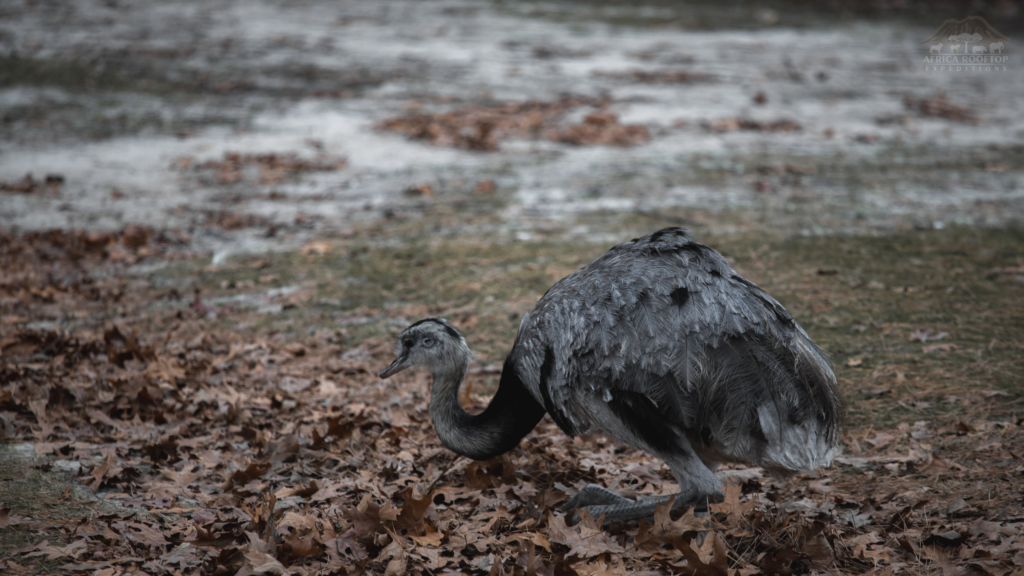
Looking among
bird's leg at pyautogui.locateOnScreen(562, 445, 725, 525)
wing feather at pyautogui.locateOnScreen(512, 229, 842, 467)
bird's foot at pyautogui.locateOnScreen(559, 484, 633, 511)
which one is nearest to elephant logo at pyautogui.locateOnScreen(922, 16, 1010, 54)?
wing feather at pyautogui.locateOnScreen(512, 229, 842, 467)

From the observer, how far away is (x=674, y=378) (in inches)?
164

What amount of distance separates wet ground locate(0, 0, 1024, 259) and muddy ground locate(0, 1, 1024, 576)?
0.26 feet

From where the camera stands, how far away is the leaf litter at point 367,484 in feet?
12.9

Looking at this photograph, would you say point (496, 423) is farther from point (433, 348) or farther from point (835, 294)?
point (835, 294)

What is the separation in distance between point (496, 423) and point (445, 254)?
446 centimetres

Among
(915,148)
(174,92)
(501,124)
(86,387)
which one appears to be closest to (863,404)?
(86,387)

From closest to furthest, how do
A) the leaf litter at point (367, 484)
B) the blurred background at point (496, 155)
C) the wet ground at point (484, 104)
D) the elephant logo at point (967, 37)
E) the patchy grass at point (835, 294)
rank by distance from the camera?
the leaf litter at point (367, 484)
the patchy grass at point (835, 294)
the blurred background at point (496, 155)
the wet ground at point (484, 104)
the elephant logo at point (967, 37)

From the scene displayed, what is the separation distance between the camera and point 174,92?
15148mm

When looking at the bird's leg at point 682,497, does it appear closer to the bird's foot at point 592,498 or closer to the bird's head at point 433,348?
the bird's foot at point 592,498

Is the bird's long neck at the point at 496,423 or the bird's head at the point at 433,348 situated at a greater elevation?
the bird's head at the point at 433,348

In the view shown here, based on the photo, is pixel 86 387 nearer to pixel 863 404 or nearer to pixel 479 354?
pixel 479 354

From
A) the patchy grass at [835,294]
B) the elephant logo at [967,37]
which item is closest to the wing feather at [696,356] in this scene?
the patchy grass at [835,294]

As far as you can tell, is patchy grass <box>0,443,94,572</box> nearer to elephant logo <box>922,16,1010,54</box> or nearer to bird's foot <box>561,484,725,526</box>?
bird's foot <box>561,484,725,526</box>

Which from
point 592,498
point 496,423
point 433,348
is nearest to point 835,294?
point 592,498
